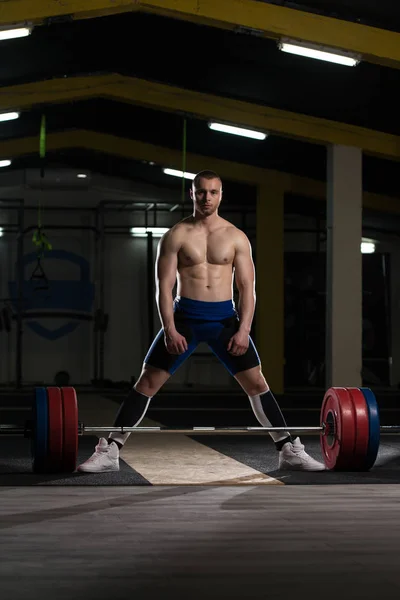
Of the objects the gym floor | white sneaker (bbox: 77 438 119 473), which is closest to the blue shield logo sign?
the gym floor

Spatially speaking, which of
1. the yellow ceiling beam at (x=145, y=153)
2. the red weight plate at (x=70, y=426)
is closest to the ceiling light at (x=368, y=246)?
the yellow ceiling beam at (x=145, y=153)

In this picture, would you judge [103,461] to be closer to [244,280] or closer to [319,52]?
[244,280]

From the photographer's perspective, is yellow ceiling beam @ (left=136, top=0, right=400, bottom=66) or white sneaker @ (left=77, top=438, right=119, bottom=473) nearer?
Answer: white sneaker @ (left=77, top=438, right=119, bottom=473)

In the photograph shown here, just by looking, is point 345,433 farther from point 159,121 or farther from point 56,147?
point 56,147

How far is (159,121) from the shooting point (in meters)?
13.7

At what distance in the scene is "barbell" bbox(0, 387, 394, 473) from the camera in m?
5.12

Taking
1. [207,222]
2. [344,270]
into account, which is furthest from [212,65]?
[207,222]

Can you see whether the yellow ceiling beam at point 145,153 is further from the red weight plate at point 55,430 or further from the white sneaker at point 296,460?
the red weight plate at point 55,430

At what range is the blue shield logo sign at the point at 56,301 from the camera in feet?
55.4

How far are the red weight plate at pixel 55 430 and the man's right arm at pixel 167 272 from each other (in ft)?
1.98

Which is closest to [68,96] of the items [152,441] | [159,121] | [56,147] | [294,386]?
[159,121]

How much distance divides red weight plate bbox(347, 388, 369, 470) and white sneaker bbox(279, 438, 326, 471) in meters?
0.21

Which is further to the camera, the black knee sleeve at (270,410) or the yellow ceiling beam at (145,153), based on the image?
the yellow ceiling beam at (145,153)

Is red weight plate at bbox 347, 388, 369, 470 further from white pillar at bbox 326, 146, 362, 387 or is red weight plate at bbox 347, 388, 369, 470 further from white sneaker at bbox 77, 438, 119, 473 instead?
white pillar at bbox 326, 146, 362, 387
